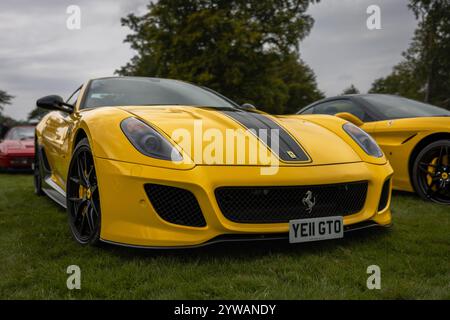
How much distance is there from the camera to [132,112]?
3053mm

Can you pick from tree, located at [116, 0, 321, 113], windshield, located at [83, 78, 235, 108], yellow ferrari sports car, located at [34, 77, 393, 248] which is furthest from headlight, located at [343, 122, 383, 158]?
tree, located at [116, 0, 321, 113]

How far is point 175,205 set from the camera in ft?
8.22

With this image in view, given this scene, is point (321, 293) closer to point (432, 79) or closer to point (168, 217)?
point (168, 217)

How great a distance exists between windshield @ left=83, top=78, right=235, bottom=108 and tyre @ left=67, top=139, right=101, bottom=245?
0.74 metres

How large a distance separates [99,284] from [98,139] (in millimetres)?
960

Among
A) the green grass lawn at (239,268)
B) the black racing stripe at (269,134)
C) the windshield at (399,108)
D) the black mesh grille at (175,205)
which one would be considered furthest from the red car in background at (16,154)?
the black mesh grille at (175,205)

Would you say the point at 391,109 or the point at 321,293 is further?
the point at 391,109

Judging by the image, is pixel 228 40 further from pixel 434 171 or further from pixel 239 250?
pixel 239 250

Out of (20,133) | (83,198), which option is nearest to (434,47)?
(20,133)

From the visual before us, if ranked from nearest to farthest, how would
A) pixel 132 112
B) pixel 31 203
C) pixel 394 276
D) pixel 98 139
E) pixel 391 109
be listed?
pixel 394 276 < pixel 98 139 < pixel 132 112 < pixel 31 203 < pixel 391 109

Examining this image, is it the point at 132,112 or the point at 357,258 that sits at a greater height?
the point at 132,112

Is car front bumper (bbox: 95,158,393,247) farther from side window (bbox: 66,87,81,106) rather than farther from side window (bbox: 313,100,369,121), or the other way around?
side window (bbox: 313,100,369,121)

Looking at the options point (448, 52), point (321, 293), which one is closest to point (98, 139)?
point (321, 293)

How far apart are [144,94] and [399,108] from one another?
9.61ft
